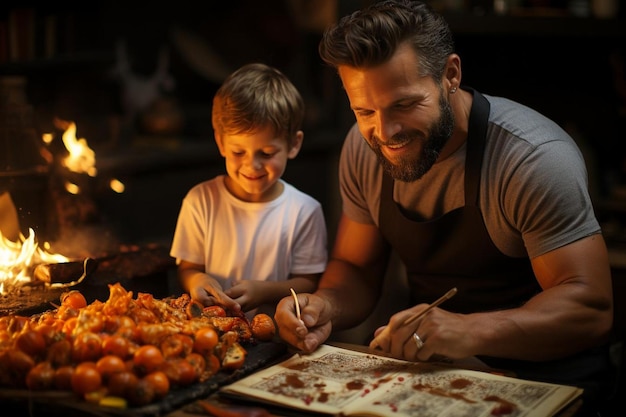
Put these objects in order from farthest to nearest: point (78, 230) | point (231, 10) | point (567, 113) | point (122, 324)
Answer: point (231, 10) < point (567, 113) < point (78, 230) < point (122, 324)

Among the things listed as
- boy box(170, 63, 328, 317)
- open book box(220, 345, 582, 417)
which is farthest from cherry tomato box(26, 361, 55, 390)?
boy box(170, 63, 328, 317)

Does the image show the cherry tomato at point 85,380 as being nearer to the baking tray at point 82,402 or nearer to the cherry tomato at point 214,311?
the baking tray at point 82,402

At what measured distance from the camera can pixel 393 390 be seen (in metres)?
1.76

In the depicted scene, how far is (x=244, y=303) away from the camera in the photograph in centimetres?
229

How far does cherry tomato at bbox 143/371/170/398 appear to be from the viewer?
1677mm

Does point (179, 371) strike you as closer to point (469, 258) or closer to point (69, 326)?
point (69, 326)

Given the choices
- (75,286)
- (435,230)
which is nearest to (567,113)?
(435,230)

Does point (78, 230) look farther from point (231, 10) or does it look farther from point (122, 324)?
point (231, 10)

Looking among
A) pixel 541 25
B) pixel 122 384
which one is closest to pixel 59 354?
pixel 122 384

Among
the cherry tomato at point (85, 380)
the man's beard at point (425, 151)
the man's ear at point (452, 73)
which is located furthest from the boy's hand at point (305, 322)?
the man's ear at point (452, 73)

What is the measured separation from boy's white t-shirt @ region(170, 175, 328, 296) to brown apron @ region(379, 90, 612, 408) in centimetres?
23

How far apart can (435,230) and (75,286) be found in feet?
3.34

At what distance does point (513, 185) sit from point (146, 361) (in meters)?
1.04

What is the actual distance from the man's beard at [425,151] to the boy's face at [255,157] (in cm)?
30
